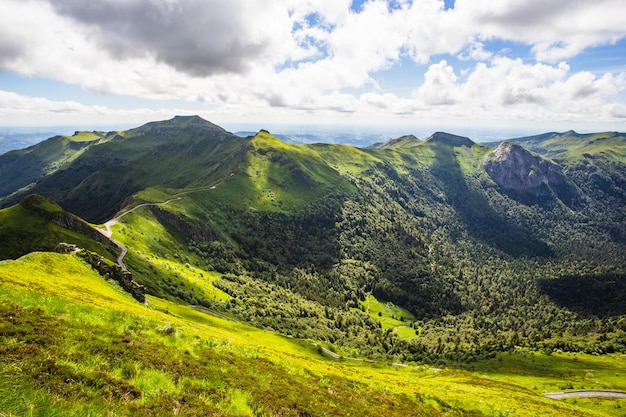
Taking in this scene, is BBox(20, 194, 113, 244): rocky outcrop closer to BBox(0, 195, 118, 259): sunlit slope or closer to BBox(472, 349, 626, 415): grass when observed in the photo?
BBox(0, 195, 118, 259): sunlit slope

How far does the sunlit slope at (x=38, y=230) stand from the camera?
9144 centimetres

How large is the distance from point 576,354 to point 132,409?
205m

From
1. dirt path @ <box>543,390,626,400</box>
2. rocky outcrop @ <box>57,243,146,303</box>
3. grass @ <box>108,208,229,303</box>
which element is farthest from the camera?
grass @ <box>108,208,229,303</box>

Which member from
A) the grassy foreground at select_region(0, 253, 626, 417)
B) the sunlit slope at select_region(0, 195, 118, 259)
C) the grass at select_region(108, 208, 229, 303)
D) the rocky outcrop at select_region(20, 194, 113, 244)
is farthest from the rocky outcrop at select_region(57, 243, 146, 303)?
the rocky outcrop at select_region(20, 194, 113, 244)

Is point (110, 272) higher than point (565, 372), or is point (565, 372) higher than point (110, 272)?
point (110, 272)

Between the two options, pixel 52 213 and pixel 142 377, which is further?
pixel 52 213

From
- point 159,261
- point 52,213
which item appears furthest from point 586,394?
point 52,213

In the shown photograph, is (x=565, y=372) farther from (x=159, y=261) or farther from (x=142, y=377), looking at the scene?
(x=159, y=261)

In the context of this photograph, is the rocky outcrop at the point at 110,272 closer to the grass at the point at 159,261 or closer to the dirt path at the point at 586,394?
the grass at the point at 159,261

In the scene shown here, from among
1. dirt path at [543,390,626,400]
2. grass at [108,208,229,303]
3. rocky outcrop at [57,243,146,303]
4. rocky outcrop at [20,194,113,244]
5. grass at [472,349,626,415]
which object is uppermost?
rocky outcrop at [20,194,113,244]

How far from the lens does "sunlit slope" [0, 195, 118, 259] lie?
91.4 metres

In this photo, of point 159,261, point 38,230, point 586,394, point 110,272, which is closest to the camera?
point 110,272

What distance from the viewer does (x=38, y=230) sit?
99.2 m

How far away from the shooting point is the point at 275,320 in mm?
164375
